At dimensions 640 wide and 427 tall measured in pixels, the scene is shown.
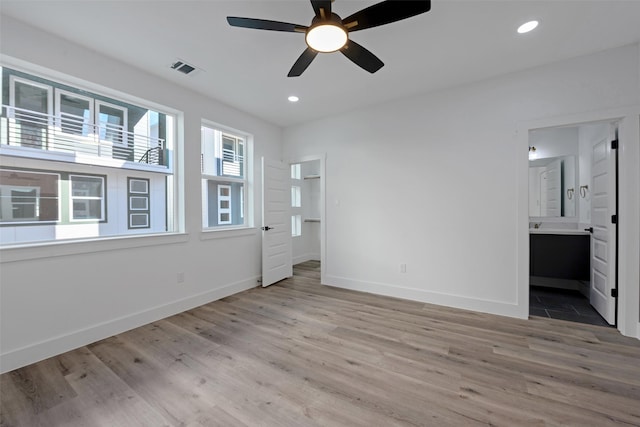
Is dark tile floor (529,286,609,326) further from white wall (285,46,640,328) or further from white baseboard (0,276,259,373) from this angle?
white baseboard (0,276,259,373)

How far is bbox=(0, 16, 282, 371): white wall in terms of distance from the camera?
7.00ft

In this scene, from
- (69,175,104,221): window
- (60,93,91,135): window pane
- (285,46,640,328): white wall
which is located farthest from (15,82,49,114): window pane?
(285,46,640,328): white wall

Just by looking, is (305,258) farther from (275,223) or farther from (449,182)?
(449,182)

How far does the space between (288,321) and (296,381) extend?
3.45ft

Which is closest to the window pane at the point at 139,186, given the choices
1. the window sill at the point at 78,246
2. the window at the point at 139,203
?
the window at the point at 139,203

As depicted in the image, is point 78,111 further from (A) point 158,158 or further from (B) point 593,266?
(B) point 593,266

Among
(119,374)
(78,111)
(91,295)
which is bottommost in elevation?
(119,374)

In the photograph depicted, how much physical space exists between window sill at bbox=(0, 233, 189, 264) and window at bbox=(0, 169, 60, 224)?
0.26 m

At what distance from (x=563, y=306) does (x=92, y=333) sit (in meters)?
5.32

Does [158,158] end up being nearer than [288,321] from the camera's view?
No

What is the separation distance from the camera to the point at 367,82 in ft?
10.4

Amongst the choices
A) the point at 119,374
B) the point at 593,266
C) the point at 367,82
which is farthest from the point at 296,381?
the point at 593,266

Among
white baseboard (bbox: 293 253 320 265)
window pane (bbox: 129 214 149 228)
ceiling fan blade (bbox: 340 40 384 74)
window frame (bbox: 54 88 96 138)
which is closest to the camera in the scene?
ceiling fan blade (bbox: 340 40 384 74)

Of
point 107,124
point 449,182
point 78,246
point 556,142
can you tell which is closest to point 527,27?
point 449,182
